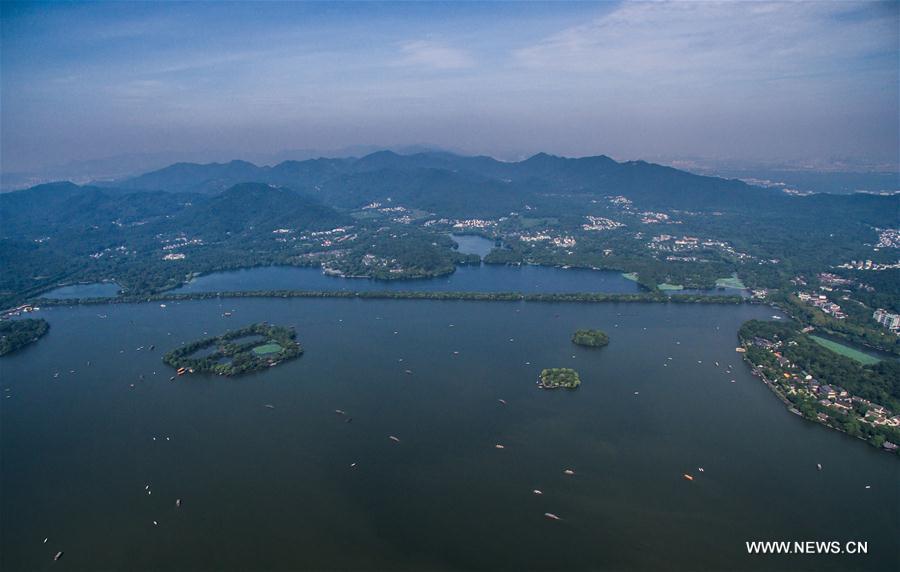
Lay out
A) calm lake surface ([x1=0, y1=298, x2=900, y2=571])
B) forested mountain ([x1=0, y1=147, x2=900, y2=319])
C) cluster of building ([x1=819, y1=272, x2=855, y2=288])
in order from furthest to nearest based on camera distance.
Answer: forested mountain ([x1=0, y1=147, x2=900, y2=319]) → cluster of building ([x1=819, y1=272, x2=855, y2=288]) → calm lake surface ([x1=0, y1=298, x2=900, y2=571])

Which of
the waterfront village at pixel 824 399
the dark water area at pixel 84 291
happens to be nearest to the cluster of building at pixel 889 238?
the waterfront village at pixel 824 399

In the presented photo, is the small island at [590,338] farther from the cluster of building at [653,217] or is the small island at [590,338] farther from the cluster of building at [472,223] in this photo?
the cluster of building at [653,217]

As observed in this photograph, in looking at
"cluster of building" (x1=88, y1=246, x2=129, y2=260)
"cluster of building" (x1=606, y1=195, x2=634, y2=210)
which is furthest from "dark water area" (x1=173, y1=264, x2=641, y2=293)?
"cluster of building" (x1=606, y1=195, x2=634, y2=210)

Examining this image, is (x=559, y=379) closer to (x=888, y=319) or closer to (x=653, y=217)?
(x=888, y=319)

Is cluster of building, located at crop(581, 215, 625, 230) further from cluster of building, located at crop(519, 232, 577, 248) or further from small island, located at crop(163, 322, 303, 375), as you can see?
small island, located at crop(163, 322, 303, 375)

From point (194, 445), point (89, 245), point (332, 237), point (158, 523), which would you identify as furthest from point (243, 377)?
point (89, 245)

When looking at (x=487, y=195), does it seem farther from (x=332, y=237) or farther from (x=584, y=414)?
(x=584, y=414)
